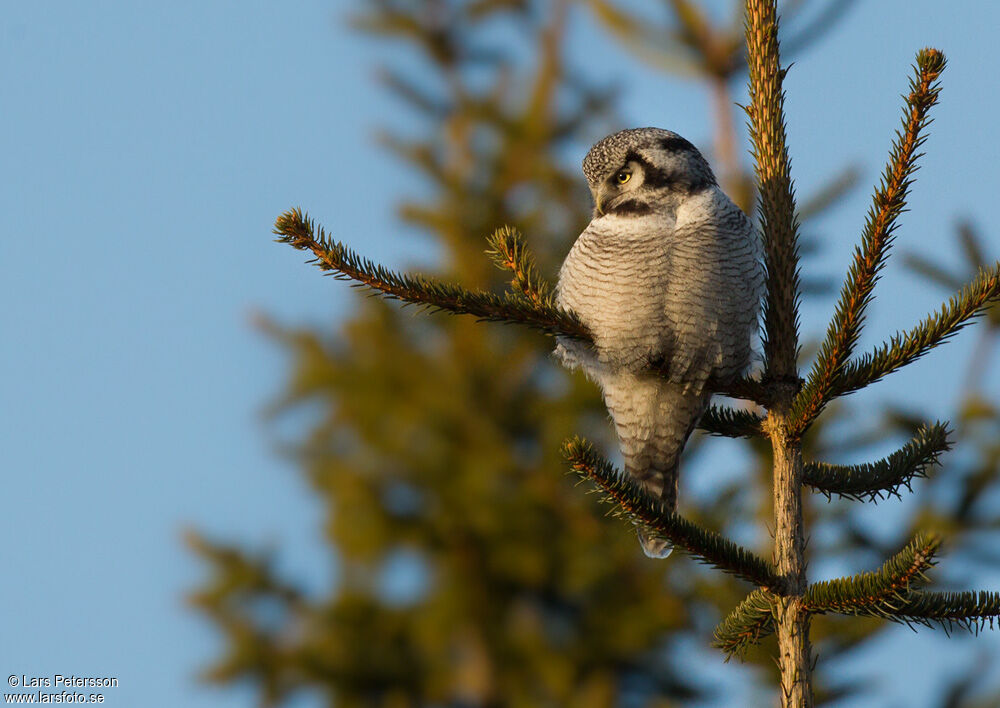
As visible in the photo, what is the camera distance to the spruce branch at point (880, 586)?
62.0 inches

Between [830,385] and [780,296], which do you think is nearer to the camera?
[830,385]

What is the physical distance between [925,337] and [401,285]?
0.97 metres

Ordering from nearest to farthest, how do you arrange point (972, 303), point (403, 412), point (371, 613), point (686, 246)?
point (972, 303) → point (686, 246) → point (371, 613) → point (403, 412)

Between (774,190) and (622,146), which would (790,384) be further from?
(622,146)

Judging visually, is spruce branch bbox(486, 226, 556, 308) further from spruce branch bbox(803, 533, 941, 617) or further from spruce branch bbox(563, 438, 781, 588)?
spruce branch bbox(803, 533, 941, 617)

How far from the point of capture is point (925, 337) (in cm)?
188

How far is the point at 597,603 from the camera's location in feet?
24.2

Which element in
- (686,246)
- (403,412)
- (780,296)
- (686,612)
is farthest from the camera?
(403,412)

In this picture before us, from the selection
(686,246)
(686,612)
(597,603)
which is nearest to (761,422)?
(686,246)

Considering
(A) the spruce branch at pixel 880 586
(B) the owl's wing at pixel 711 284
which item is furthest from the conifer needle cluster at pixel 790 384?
(B) the owl's wing at pixel 711 284

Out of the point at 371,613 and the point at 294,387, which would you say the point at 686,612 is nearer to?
the point at 371,613

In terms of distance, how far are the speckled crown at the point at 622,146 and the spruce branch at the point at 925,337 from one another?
4.01 feet

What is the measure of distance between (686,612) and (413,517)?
2.20m

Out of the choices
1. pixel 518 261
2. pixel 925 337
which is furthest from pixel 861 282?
pixel 518 261
